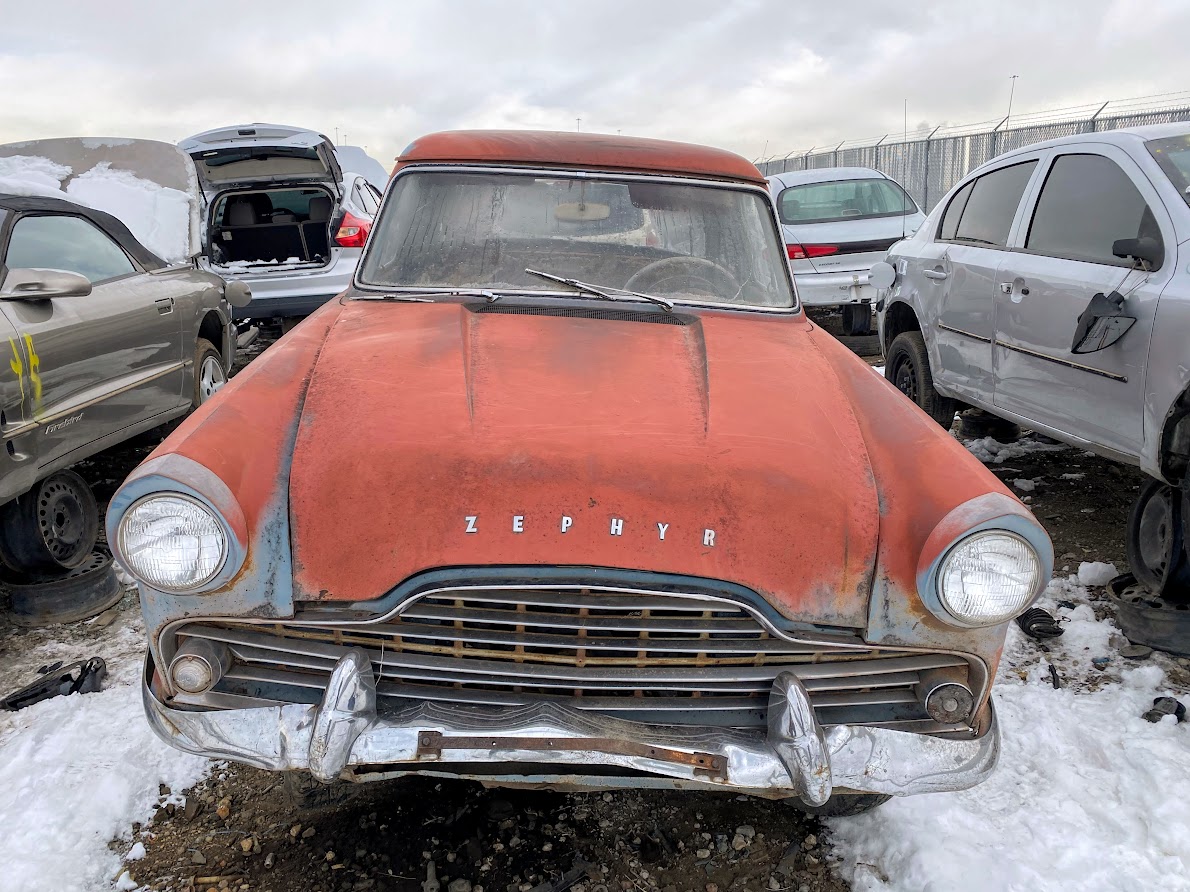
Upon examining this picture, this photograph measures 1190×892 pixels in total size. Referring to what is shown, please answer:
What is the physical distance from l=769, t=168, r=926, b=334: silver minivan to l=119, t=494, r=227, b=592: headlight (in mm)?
6852

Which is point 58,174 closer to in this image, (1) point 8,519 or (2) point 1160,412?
(1) point 8,519

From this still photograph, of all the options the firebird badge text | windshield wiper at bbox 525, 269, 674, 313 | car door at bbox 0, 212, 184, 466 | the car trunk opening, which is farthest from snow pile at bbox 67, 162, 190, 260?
the firebird badge text

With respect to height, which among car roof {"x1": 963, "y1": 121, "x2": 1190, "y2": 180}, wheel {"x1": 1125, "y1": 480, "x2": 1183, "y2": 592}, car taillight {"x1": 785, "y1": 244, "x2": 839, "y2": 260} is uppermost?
car roof {"x1": 963, "y1": 121, "x2": 1190, "y2": 180}

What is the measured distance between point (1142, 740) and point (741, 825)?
4.65ft

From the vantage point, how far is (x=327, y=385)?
2.53 m

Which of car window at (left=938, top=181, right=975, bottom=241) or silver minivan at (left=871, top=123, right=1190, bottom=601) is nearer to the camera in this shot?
silver minivan at (left=871, top=123, right=1190, bottom=601)

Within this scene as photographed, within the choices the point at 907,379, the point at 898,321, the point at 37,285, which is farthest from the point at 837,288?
the point at 37,285

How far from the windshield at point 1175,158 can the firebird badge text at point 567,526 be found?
9.94 feet

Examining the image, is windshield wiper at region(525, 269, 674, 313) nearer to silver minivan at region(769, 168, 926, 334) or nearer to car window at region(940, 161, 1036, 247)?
car window at region(940, 161, 1036, 247)

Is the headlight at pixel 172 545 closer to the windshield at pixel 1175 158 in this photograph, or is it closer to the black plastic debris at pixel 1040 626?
the black plastic debris at pixel 1040 626

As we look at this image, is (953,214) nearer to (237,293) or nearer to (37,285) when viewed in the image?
(237,293)

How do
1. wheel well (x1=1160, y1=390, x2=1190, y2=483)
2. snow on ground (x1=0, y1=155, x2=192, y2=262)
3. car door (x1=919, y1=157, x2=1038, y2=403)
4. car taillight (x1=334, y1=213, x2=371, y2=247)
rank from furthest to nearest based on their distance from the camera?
car taillight (x1=334, y1=213, x2=371, y2=247) < snow on ground (x1=0, y1=155, x2=192, y2=262) < car door (x1=919, y1=157, x2=1038, y2=403) < wheel well (x1=1160, y1=390, x2=1190, y2=483)

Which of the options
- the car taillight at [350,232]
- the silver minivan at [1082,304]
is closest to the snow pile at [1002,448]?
the silver minivan at [1082,304]

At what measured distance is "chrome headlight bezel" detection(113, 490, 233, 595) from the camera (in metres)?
2.02
